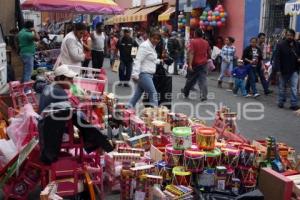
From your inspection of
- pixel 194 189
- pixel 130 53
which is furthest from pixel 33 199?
pixel 130 53

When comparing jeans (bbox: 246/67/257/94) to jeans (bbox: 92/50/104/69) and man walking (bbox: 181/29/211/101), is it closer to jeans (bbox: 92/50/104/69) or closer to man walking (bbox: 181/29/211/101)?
man walking (bbox: 181/29/211/101)

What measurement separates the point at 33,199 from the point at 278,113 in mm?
6725

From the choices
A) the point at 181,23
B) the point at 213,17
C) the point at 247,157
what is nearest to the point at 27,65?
the point at 247,157

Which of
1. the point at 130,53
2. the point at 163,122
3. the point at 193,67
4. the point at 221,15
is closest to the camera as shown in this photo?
the point at 163,122

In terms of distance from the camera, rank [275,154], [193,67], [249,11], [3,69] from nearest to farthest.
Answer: [275,154]
[3,69]
[193,67]
[249,11]

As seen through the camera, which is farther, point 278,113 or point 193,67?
point 193,67

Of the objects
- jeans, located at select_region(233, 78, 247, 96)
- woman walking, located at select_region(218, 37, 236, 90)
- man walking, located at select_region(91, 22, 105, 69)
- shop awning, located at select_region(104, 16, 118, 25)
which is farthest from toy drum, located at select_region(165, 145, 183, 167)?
shop awning, located at select_region(104, 16, 118, 25)

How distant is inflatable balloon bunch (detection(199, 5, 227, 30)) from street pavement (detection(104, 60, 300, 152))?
5.42 metres

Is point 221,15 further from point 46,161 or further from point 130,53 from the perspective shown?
point 46,161

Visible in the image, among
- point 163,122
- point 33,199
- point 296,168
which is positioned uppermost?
point 163,122

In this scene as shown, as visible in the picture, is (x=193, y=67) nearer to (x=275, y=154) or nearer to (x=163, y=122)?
(x=163, y=122)

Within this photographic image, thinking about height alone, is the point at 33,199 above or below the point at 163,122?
below

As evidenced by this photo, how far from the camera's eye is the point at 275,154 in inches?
196

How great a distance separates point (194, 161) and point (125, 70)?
9.21m
